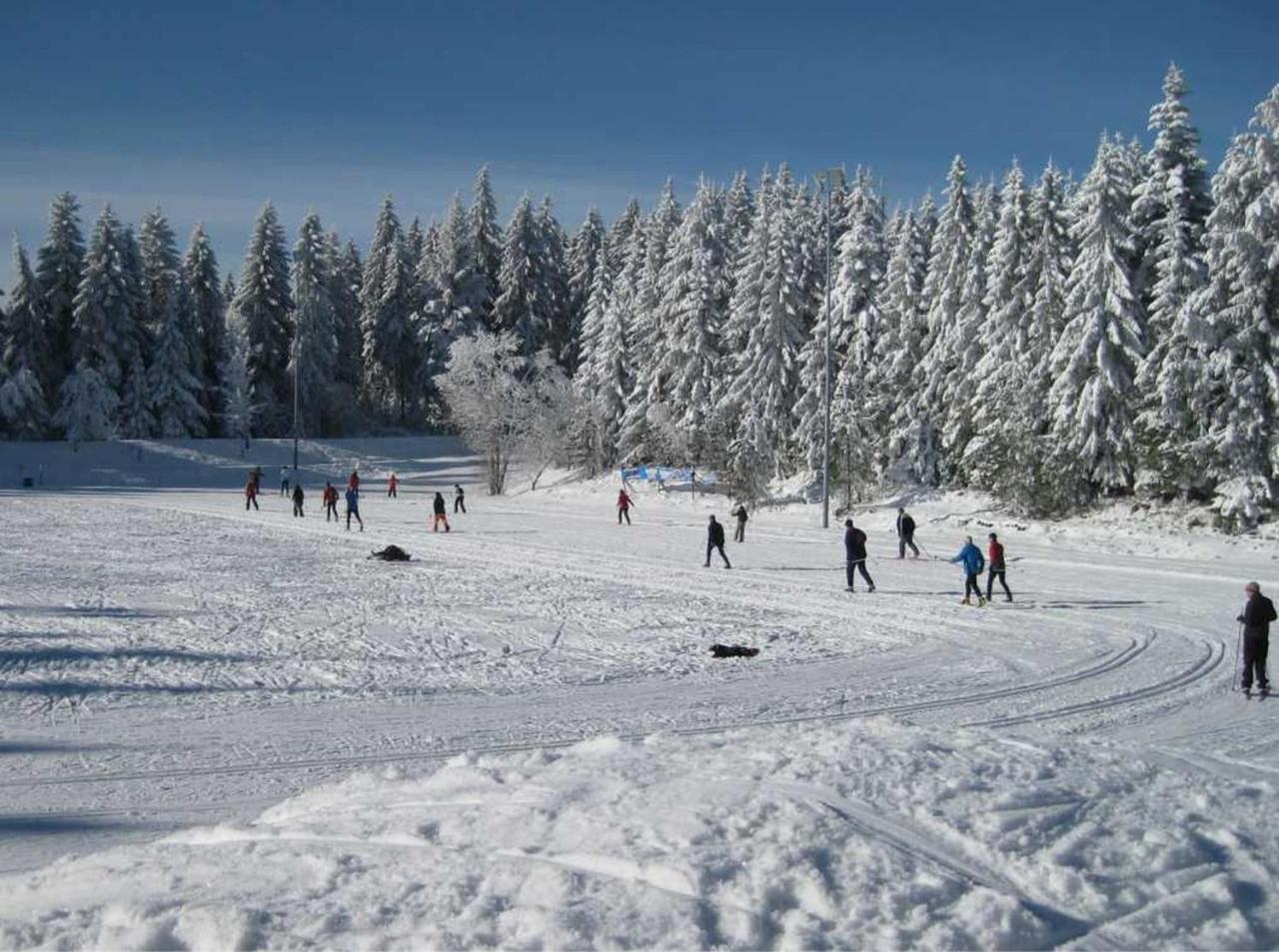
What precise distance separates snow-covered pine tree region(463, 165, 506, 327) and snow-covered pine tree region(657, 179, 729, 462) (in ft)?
76.6

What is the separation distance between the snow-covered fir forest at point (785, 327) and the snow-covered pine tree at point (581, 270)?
1.04 feet

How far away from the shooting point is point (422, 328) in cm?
7275

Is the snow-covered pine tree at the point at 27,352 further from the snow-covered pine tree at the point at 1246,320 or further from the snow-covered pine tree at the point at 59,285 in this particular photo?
the snow-covered pine tree at the point at 1246,320

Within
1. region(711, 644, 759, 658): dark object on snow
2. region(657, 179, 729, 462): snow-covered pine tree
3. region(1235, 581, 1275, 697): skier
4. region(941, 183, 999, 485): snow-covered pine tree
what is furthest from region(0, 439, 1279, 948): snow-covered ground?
region(657, 179, 729, 462): snow-covered pine tree

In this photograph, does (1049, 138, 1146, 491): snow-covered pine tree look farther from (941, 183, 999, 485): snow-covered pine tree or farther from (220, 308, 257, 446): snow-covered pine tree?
(220, 308, 257, 446): snow-covered pine tree

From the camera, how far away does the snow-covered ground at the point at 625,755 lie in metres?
4.78

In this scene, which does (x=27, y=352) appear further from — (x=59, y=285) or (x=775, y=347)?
(x=775, y=347)

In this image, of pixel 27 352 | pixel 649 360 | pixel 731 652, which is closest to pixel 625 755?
pixel 731 652

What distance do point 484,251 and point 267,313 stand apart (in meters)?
16.1

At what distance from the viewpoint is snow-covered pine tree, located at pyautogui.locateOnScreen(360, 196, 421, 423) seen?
77.0 m

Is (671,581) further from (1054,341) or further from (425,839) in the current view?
(1054,341)

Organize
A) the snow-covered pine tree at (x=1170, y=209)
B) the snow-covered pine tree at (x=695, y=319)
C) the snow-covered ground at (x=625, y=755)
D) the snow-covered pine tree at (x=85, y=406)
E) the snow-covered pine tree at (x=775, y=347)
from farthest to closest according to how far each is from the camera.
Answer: the snow-covered pine tree at (x=85, y=406)
the snow-covered pine tree at (x=695, y=319)
the snow-covered pine tree at (x=775, y=347)
the snow-covered pine tree at (x=1170, y=209)
the snow-covered ground at (x=625, y=755)

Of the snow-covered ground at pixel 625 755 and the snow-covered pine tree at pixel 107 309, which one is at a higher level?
the snow-covered pine tree at pixel 107 309

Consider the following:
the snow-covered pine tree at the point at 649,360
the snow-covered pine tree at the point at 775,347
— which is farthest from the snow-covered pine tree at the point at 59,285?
the snow-covered pine tree at the point at 775,347
